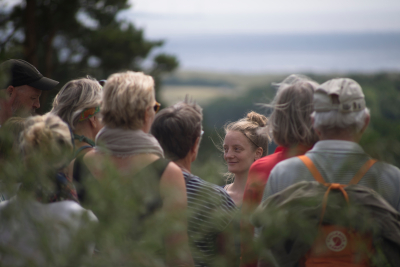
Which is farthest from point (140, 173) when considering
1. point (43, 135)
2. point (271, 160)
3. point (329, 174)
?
point (271, 160)

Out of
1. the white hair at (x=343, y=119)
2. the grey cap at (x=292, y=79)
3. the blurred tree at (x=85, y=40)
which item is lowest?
the blurred tree at (x=85, y=40)

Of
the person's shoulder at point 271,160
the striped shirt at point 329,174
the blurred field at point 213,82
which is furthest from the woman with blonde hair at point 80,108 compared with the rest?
the blurred field at point 213,82

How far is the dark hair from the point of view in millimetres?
2512

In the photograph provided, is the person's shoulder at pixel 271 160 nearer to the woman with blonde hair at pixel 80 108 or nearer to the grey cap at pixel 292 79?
the grey cap at pixel 292 79

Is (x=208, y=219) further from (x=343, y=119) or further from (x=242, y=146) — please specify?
(x=242, y=146)

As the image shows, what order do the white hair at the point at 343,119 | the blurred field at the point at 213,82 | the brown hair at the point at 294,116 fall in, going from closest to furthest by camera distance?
1. the white hair at the point at 343,119
2. the brown hair at the point at 294,116
3. the blurred field at the point at 213,82

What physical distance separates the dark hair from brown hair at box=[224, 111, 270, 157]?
4.22 ft

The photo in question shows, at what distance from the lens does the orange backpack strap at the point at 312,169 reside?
1.93m

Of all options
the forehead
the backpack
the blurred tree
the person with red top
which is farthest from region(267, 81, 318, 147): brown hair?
the blurred tree

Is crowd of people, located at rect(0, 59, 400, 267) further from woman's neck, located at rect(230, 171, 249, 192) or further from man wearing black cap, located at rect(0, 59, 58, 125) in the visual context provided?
woman's neck, located at rect(230, 171, 249, 192)

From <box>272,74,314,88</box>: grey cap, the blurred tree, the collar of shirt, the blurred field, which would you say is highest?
<box>272,74,314,88</box>: grey cap

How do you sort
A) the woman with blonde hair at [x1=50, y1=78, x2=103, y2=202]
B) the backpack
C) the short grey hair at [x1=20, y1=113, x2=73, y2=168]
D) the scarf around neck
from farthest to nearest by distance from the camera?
the woman with blonde hair at [x1=50, y1=78, x2=103, y2=202] → the scarf around neck → the backpack → the short grey hair at [x1=20, y1=113, x2=73, y2=168]

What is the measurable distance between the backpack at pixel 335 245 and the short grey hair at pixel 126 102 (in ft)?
3.26

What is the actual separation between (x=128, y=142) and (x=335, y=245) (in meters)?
1.19
